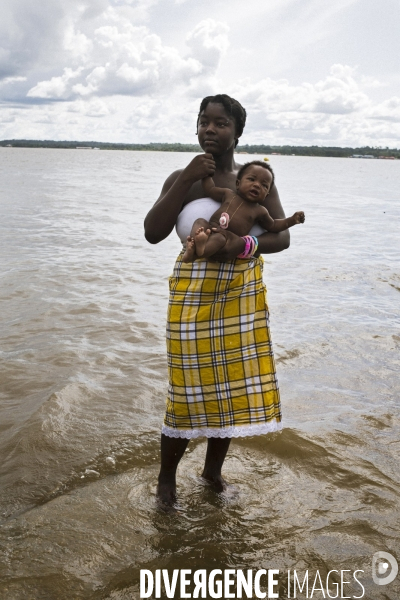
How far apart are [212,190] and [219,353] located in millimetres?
706

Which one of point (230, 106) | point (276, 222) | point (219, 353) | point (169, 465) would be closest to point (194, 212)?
point (276, 222)

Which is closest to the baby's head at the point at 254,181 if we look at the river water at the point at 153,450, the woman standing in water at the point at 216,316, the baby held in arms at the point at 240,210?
the baby held in arms at the point at 240,210

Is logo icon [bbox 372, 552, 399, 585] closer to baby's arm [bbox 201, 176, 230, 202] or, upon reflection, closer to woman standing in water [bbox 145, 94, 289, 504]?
woman standing in water [bbox 145, 94, 289, 504]

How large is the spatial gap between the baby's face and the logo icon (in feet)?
5.33

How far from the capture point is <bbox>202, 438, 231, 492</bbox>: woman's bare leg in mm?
2794

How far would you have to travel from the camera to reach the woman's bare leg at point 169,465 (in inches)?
104

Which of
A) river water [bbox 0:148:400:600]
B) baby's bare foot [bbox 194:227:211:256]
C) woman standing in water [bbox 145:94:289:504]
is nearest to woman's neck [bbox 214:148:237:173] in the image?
woman standing in water [bbox 145:94:289:504]

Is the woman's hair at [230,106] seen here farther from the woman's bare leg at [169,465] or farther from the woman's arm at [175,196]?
the woman's bare leg at [169,465]

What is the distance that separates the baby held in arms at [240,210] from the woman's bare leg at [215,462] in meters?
1.00

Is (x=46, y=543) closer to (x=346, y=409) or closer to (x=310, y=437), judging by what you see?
(x=310, y=437)

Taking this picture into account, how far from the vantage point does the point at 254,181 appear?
7.77 feet

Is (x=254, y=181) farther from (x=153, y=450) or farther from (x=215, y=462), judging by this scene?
(x=153, y=450)

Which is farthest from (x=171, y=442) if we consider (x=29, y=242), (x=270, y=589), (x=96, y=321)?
(x=29, y=242)

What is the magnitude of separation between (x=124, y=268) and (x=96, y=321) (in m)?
2.71
